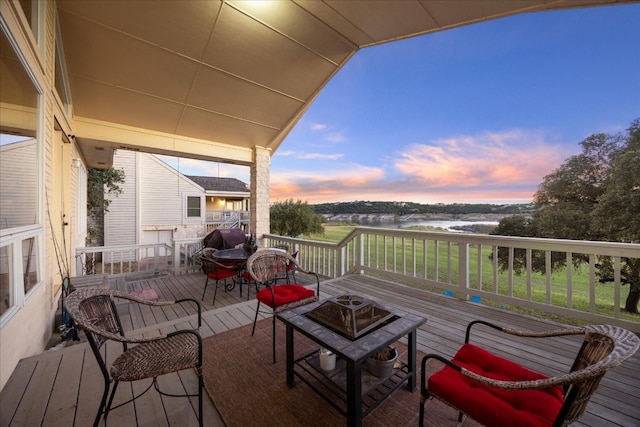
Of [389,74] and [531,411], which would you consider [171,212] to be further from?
[531,411]

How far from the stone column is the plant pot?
201 inches

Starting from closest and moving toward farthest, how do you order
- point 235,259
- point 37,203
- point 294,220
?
point 37,203
point 235,259
point 294,220

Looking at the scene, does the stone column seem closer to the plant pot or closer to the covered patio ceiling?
the covered patio ceiling

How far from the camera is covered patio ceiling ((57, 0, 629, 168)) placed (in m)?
3.17

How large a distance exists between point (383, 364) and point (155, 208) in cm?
1311

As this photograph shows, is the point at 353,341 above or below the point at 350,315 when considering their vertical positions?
below

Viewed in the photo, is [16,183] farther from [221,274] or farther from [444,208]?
Answer: [444,208]

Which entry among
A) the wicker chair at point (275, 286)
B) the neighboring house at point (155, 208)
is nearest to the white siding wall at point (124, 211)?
the neighboring house at point (155, 208)

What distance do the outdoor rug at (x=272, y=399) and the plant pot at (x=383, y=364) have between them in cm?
20

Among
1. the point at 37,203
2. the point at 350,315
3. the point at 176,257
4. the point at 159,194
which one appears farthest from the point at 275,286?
the point at 159,194

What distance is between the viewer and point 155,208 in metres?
11.8

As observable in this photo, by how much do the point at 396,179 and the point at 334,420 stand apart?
1125 centimetres

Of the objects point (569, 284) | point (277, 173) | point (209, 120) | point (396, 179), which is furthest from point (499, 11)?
point (277, 173)

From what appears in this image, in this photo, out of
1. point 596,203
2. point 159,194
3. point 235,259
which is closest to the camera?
point 235,259
